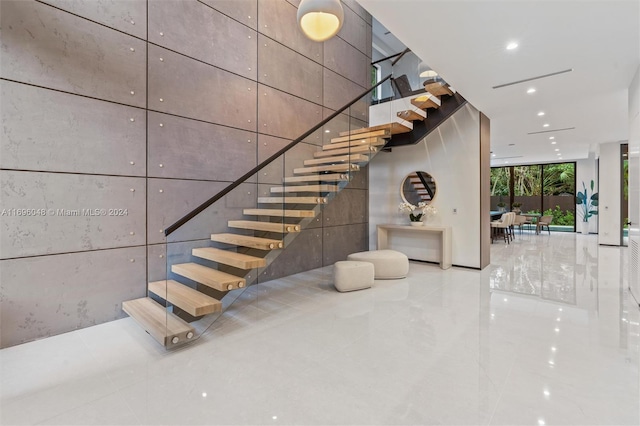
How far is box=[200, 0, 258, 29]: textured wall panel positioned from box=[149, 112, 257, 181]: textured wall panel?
1.87 meters

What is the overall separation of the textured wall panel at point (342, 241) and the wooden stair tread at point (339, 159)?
5.81ft

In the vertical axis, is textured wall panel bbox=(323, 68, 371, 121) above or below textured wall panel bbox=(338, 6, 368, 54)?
below

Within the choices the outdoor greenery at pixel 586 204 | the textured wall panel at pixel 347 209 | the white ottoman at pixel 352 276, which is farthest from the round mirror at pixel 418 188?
the outdoor greenery at pixel 586 204

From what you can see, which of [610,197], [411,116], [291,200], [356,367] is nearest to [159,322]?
[356,367]

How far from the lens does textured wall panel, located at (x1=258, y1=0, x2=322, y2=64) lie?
5551 mm

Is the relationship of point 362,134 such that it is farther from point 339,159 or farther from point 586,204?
point 586,204

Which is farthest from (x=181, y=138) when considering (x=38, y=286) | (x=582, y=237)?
(x=582, y=237)

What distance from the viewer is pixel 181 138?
14.4ft

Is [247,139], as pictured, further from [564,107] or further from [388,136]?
[564,107]

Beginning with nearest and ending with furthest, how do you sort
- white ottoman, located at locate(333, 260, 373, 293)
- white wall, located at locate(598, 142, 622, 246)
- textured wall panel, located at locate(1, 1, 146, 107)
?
textured wall panel, located at locate(1, 1, 146, 107) < white ottoman, located at locate(333, 260, 373, 293) < white wall, located at locate(598, 142, 622, 246)

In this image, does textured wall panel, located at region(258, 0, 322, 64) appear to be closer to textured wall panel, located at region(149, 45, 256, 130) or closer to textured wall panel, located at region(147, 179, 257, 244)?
textured wall panel, located at region(149, 45, 256, 130)

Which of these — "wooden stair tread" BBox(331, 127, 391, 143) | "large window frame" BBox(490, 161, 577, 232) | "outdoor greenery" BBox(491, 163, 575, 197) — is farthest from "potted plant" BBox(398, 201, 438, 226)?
"outdoor greenery" BBox(491, 163, 575, 197)

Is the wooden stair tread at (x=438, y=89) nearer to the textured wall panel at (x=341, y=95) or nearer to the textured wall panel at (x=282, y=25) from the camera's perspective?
the textured wall panel at (x=341, y=95)

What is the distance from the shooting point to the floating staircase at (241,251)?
3316mm
